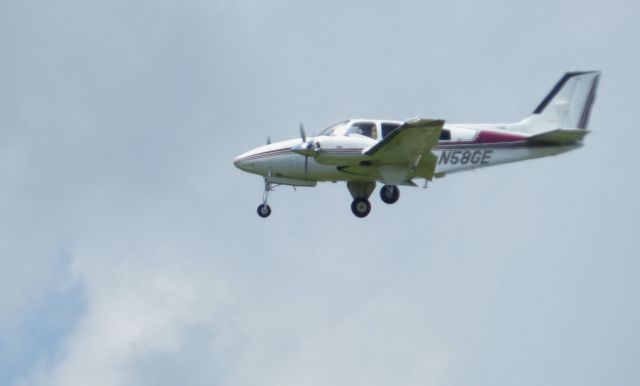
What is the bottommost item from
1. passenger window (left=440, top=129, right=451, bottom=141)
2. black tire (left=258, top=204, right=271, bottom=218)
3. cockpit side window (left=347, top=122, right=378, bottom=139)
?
black tire (left=258, top=204, right=271, bottom=218)

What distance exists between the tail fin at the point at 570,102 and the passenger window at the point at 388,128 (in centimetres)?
553

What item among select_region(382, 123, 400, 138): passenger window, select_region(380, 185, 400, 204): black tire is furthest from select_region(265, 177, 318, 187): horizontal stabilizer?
select_region(382, 123, 400, 138): passenger window

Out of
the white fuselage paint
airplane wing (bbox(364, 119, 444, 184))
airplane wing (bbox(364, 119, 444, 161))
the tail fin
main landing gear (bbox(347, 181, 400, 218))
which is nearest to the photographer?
airplane wing (bbox(364, 119, 444, 161))

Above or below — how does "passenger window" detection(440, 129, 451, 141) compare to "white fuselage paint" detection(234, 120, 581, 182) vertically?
above

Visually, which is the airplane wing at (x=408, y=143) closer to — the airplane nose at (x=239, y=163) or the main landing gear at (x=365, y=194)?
the main landing gear at (x=365, y=194)

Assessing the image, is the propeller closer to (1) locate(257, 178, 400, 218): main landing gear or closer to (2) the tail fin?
(1) locate(257, 178, 400, 218): main landing gear

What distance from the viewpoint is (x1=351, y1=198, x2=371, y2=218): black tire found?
40.2 m

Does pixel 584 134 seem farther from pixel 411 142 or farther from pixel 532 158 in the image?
pixel 411 142

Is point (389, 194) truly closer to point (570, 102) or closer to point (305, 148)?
point (305, 148)

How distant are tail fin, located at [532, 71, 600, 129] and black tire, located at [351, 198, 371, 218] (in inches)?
259

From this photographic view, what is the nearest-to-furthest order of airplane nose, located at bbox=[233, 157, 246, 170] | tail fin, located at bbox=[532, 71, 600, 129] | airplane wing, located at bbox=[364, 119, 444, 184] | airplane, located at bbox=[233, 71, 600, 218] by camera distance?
1. airplane wing, located at bbox=[364, 119, 444, 184]
2. airplane, located at bbox=[233, 71, 600, 218]
3. airplane nose, located at bbox=[233, 157, 246, 170]
4. tail fin, located at bbox=[532, 71, 600, 129]

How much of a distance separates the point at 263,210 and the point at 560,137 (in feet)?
33.7

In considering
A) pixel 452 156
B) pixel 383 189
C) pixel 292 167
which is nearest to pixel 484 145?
pixel 452 156

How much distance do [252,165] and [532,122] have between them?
32.2 ft
